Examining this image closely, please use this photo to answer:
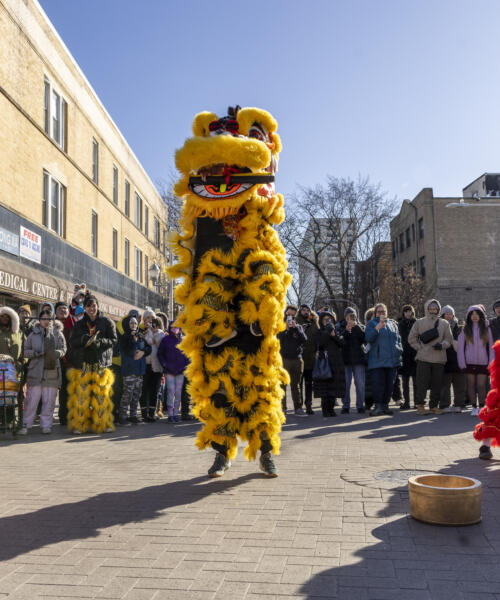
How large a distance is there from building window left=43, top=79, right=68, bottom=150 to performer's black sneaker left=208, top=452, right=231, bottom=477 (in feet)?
53.2

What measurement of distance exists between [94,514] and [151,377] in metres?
6.37

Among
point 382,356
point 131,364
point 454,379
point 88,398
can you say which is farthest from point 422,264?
point 88,398

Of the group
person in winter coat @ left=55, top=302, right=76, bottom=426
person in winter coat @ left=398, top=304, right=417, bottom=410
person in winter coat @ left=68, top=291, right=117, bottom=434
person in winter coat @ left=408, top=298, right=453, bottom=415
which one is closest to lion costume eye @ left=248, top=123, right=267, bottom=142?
person in winter coat @ left=68, top=291, right=117, bottom=434

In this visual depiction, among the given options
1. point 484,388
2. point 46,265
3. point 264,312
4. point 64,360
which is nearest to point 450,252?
point 46,265

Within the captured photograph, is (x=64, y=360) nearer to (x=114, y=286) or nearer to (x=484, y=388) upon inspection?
(x=484, y=388)

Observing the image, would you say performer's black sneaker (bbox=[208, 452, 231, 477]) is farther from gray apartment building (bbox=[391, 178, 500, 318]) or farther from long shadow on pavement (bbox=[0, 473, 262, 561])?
gray apartment building (bbox=[391, 178, 500, 318])

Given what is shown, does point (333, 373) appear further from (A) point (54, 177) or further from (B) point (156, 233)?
(B) point (156, 233)

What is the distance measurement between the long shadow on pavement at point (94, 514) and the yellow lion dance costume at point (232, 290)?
19.2 inches

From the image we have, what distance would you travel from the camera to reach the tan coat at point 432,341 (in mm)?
10781

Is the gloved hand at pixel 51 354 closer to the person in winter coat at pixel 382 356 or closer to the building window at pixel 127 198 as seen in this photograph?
the person in winter coat at pixel 382 356

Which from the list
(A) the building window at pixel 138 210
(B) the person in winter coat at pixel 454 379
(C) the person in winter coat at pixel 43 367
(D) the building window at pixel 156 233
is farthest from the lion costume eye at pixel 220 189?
(D) the building window at pixel 156 233

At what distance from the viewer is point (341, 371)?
1067cm

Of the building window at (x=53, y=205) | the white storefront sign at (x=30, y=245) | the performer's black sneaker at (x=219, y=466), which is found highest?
the building window at (x=53, y=205)

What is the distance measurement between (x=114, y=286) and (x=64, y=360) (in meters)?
17.8
